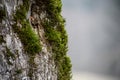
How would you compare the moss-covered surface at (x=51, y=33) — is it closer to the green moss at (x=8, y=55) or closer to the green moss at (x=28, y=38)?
the green moss at (x=28, y=38)

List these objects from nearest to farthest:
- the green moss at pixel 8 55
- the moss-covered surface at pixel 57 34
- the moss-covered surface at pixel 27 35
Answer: the green moss at pixel 8 55 → the moss-covered surface at pixel 27 35 → the moss-covered surface at pixel 57 34

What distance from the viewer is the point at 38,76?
706cm

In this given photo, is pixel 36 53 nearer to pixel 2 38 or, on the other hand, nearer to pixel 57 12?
pixel 2 38

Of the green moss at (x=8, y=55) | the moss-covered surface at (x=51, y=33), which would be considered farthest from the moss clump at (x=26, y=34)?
the green moss at (x=8, y=55)

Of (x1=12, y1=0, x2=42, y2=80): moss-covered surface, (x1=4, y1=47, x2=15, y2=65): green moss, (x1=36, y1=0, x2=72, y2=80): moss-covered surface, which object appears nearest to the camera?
(x1=4, y1=47, x2=15, y2=65): green moss

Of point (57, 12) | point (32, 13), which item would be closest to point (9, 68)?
point (32, 13)

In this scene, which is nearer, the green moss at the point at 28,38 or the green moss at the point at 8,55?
the green moss at the point at 8,55

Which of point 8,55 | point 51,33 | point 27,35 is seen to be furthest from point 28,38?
point 51,33

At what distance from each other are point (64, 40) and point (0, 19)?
1.77 m

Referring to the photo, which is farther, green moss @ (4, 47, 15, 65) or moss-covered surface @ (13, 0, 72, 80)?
moss-covered surface @ (13, 0, 72, 80)

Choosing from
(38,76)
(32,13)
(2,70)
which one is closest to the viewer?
(2,70)

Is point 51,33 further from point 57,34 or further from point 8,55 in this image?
point 8,55

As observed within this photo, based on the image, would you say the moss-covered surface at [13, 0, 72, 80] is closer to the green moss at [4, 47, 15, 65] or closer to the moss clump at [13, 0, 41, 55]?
the moss clump at [13, 0, 41, 55]

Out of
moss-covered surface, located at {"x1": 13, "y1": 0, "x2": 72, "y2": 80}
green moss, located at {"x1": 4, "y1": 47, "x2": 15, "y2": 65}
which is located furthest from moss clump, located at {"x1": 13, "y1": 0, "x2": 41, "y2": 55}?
green moss, located at {"x1": 4, "y1": 47, "x2": 15, "y2": 65}
